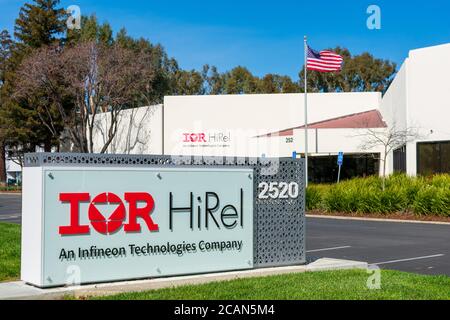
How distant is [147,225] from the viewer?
7.74 meters

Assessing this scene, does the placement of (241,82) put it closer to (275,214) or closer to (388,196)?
(388,196)

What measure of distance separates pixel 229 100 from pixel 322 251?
32.6m

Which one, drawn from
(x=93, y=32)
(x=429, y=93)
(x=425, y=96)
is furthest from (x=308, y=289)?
(x=93, y=32)

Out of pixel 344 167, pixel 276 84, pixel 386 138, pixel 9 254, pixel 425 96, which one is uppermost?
pixel 276 84

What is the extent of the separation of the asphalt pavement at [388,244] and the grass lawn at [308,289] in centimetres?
245

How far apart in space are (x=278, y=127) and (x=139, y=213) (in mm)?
36739

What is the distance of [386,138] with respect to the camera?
3541 centimetres

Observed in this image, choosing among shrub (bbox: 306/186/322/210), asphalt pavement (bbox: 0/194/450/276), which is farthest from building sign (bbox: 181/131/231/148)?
asphalt pavement (bbox: 0/194/450/276)

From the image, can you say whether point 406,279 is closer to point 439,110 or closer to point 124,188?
point 124,188

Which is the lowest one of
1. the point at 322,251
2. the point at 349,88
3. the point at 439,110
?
the point at 322,251

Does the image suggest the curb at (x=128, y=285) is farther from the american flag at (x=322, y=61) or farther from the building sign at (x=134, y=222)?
the american flag at (x=322, y=61)

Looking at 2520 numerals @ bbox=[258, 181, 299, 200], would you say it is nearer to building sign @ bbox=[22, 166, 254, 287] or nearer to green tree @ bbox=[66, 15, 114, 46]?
building sign @ bbox=[22, 166, 254, 287]

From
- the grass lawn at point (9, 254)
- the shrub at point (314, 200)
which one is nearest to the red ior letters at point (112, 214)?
the grass lawn at point (9, 254)
